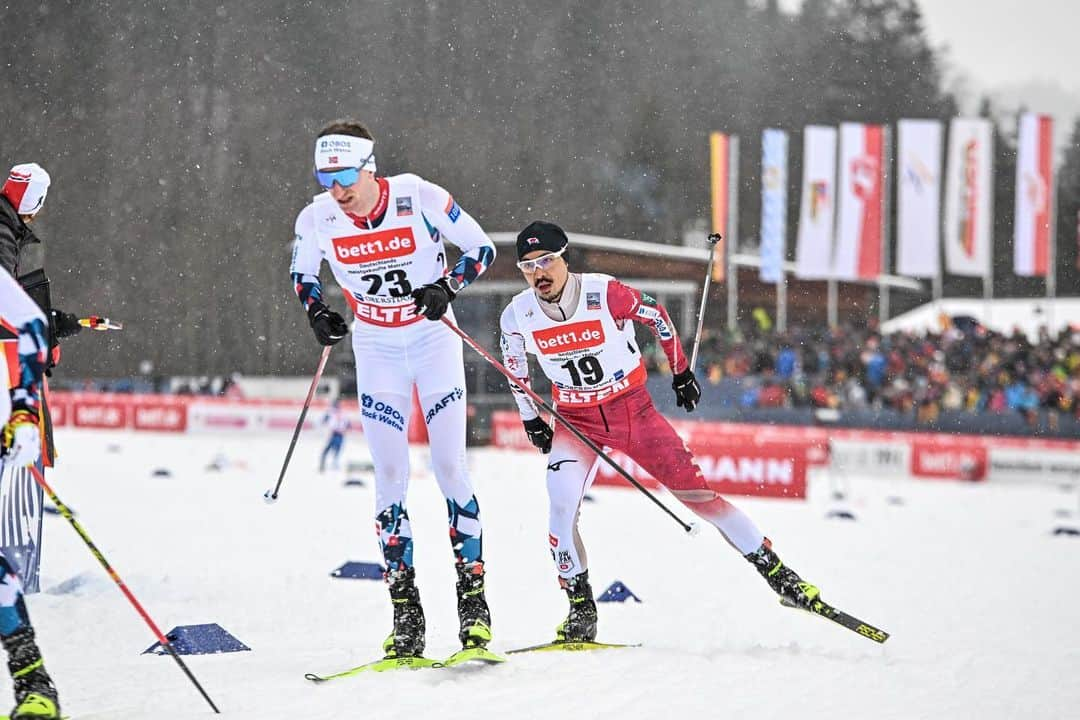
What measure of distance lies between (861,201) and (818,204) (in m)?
1.06

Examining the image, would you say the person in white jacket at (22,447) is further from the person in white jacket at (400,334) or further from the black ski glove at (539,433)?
the black ski glove at (539,433)

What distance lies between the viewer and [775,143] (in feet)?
91.6

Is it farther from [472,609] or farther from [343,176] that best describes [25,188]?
[472,609]

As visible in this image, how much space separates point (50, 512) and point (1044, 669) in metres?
9.79

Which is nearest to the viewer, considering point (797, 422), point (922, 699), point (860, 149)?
point (922, 699)

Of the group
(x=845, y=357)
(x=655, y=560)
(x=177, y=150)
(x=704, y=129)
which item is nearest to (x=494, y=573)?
(x=655, y=560)

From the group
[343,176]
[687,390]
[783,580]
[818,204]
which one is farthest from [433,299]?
[818,204]

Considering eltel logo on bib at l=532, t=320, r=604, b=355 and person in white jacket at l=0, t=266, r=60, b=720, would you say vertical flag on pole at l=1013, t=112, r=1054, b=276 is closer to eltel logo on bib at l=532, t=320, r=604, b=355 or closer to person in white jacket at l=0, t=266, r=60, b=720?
eltel logo on bib at l=532, t=320, r=604, b=355

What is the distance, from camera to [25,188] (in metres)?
5.62

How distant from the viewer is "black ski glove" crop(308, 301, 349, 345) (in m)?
5.43

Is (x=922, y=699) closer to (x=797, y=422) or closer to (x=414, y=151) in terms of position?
(x=414, y=151)

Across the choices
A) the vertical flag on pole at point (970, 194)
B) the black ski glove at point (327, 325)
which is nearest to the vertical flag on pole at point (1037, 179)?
the vertical flag on pole at point (970, 194)

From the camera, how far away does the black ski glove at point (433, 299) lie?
5.28m

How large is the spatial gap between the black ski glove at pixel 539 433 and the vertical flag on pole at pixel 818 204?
2247 centimetres
